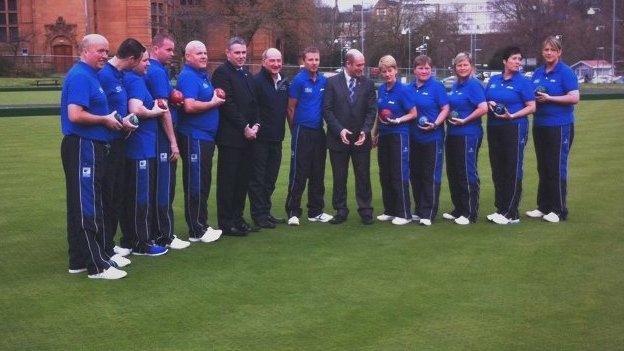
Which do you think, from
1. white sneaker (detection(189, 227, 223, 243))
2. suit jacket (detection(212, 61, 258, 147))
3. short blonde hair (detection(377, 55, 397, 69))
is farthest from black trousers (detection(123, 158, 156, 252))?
short blonde hair (detection(377, 55, 397, 69))

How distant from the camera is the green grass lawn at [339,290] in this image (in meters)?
5.32

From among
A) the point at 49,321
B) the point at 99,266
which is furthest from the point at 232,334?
the point at 99,266

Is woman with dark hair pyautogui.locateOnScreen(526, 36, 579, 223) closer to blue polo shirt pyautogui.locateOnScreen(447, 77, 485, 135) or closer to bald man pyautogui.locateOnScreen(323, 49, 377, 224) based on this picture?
blue polo shirt pyautogui.locateOnScreen(447, 77, 485, 135)

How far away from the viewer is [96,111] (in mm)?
6699

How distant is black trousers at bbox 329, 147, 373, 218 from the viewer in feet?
30.8

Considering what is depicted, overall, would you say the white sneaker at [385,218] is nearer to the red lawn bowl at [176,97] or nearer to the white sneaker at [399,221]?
the white sneaker at [399,221]

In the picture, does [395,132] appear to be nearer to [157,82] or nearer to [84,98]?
[157,82]

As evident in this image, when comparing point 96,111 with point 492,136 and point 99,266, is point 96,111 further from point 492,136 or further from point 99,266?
point 492,136

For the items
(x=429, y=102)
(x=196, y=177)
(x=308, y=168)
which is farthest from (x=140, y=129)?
(x=429, y=102)

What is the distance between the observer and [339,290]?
6441 mm

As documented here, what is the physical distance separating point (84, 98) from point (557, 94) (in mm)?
5610

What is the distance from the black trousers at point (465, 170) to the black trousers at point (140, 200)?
3.69m

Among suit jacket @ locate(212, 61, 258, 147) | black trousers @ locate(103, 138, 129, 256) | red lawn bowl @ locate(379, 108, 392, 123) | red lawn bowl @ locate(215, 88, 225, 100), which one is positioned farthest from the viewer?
red lawn bowl @ locate(379, 108, 392, 123)

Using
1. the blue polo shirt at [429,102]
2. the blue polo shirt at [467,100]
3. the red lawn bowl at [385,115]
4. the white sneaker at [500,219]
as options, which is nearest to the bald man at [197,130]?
the red lawn bowl at [385,115]
